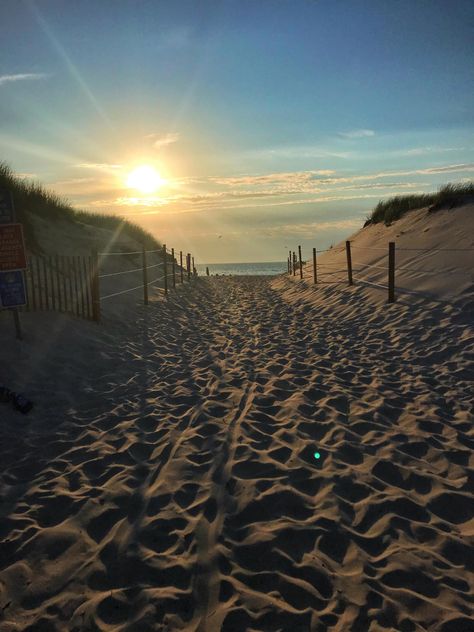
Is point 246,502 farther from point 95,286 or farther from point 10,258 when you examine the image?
point 95,286

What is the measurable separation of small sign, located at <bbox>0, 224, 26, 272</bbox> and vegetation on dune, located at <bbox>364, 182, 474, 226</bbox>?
1587 centimetres

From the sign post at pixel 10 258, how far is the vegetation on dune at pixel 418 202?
15882 mm

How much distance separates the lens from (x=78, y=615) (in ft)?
7.98

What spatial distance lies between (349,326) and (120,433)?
6.92 metres

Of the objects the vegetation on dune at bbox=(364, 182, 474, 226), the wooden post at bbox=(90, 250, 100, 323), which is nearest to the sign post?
the wooden post at bbox=(90, 250, 100, 323)

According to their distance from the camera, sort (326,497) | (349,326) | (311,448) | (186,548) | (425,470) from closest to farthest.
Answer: (186,548) → (326,497) → (425,470) → (311,448) → (349,326)

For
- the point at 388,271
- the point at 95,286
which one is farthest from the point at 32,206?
the point at 388,271

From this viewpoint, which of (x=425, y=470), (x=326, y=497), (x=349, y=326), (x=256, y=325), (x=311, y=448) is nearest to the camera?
(x=326, y=497)

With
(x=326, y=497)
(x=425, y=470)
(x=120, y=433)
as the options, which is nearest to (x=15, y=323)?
(x=120, y=433)

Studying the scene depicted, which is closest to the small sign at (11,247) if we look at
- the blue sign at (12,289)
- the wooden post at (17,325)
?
the blue sign at (12,289)

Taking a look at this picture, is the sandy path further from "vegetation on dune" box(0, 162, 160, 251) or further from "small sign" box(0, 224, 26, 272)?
"vegetation on dune" box(0, 162, 160, 251)

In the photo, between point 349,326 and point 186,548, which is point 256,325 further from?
point 186,548

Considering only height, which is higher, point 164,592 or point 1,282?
point 1,282

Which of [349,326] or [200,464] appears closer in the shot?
[200,464]
